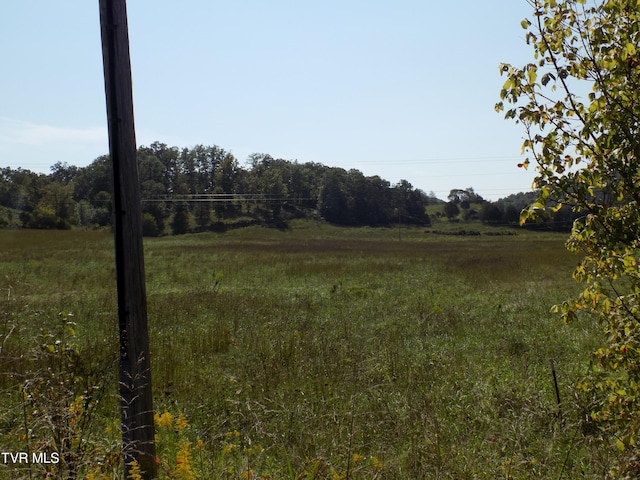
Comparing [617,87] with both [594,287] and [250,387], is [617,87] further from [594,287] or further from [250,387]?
[250,387]

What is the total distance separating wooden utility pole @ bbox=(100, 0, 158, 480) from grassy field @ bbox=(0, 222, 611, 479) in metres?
0.21

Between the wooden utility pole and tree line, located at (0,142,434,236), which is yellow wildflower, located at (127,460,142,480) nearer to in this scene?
the wooden utility pole

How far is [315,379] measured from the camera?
680 cm

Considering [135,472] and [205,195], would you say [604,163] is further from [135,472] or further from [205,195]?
[205,195]

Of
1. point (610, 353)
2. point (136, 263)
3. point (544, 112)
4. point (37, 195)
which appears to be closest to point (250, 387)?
point (136, 263)

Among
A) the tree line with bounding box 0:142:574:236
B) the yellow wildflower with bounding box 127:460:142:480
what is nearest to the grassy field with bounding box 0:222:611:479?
the yellow wildflower with bounding box 127:460:142:480

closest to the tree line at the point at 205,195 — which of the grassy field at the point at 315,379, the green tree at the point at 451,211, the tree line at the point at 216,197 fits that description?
the tree line at the point at 216,197

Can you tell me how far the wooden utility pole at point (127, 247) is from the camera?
2877 millimetres

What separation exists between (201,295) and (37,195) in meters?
48.4

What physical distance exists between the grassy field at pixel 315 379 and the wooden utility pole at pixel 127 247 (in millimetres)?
205

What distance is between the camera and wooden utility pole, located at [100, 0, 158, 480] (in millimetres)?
2877

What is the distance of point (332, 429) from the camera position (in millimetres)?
5105

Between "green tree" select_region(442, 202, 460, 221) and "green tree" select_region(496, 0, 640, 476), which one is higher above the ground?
"green tree" select_region(442, 202, 460, 221)

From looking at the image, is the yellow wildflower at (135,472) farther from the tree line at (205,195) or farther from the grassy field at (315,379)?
the tree line at (205,195)
